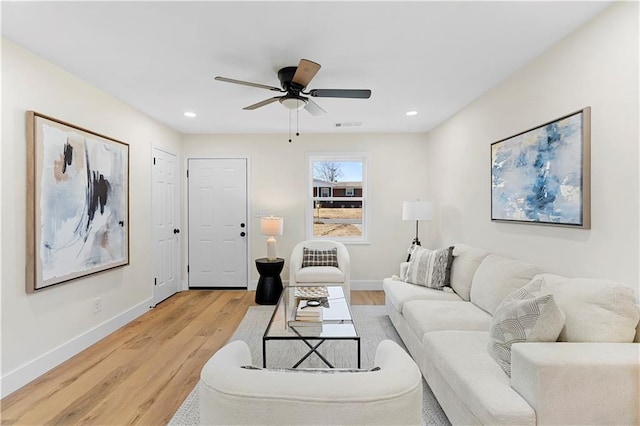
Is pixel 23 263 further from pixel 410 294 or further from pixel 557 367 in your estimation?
pixel 557 367

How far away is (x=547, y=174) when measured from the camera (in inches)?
95.4

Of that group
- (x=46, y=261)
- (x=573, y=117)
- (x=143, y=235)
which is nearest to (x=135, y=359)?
(x=46, y=261)

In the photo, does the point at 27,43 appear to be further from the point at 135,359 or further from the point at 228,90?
the point at 135,359

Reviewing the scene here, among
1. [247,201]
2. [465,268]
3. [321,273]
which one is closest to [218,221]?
[247,201]

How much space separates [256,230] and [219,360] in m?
4.28

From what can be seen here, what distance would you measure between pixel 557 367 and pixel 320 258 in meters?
3.38

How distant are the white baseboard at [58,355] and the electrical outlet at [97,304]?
159mm

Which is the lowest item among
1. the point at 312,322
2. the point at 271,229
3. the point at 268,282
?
the point at 268,282

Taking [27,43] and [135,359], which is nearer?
[27,43]

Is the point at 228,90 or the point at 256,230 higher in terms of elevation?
the point at 228,90

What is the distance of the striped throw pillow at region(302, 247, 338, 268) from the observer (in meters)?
4.59

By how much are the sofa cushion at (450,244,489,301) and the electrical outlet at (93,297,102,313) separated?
3504 mm

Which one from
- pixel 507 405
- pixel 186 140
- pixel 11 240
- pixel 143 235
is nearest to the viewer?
pixel 507 405

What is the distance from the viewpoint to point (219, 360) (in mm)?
1030
